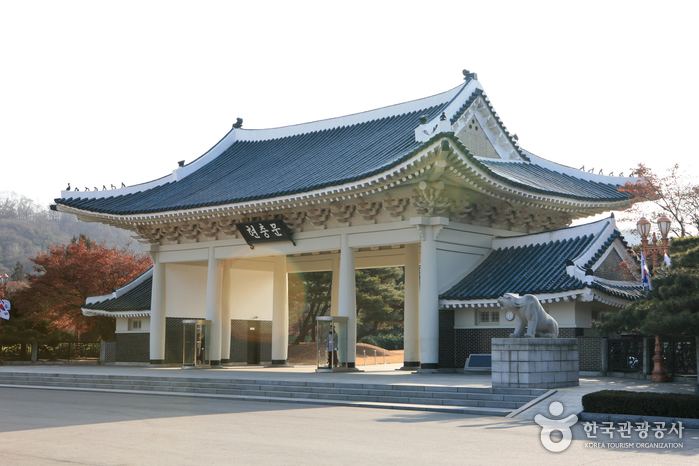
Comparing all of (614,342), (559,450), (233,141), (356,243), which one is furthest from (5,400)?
(233,141)

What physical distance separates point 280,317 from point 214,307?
3.20m

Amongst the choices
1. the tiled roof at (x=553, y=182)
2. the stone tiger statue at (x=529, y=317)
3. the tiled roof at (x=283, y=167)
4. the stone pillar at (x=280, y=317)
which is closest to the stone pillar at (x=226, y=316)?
the stone pillar at (x=280, y=317)

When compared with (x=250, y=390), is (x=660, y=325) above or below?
above

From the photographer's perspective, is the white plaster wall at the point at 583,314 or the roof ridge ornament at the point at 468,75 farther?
the roof ridge ornament at the point at 468,75

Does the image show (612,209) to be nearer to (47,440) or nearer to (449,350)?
(449,350)

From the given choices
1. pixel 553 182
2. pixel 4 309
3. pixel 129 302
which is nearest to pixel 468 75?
pixel 553 182

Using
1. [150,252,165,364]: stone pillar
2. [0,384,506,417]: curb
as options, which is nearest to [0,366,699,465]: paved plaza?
[0,384,506,417]: curb

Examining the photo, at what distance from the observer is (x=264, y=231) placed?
3130 centimetres

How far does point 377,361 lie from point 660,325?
29.9 m

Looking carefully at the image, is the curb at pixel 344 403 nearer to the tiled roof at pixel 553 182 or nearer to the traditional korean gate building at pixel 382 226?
the traditional korean gate building at pixel 382 226

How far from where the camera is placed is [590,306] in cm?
2516

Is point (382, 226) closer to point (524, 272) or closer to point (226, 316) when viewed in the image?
point (524, 272)

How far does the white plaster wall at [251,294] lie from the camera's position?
120ft

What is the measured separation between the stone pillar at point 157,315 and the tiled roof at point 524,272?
1398cm
